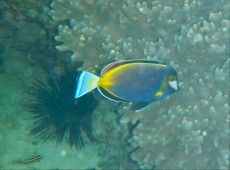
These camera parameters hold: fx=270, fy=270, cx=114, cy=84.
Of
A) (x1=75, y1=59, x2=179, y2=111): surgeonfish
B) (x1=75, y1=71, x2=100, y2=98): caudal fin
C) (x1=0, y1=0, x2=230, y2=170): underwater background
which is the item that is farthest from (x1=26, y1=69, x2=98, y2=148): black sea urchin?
(x1=75, y1=71, x2=100, y2=98): caudal fin

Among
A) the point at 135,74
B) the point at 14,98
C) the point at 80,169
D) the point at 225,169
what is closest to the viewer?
the point at 135,74

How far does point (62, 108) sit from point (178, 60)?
222 cm

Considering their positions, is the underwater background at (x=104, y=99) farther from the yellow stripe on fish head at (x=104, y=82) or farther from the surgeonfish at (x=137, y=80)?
the yellow stripe on fish head at (x=104, y=82)

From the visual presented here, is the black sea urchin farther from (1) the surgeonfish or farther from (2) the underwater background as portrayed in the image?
(1) the surgeonfish

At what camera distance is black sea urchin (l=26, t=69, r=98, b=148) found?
4762 mm

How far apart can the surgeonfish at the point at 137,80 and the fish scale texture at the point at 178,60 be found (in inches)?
45.4

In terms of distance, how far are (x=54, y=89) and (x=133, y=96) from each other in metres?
2.56

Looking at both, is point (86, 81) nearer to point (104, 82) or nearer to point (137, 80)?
point (104, 82)

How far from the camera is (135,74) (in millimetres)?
2480

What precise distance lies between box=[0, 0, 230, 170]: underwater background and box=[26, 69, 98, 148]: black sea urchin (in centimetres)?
2

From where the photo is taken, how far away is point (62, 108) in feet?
15.8

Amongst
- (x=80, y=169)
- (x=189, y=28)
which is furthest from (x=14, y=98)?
(x=189, y=28)

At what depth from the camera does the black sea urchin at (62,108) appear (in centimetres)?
476

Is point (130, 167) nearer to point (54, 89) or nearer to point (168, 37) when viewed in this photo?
point (54, 89)
